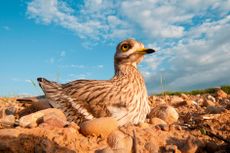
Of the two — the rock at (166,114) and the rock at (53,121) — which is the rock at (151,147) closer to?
the rock at (53,121)

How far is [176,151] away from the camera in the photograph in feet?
16.0

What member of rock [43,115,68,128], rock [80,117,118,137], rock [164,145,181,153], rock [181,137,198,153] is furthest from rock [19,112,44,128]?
rock [181,137,198,153]

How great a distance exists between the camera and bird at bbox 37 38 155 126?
Result: 18.6 feet

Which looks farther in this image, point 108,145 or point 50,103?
point 50,103

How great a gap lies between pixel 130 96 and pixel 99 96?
0.51 m

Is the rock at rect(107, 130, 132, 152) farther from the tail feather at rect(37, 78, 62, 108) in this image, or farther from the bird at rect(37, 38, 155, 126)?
the tail feather at rect(37, 78, 62, 108)

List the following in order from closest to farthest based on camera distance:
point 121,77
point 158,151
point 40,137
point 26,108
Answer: point 40,137
point 158,151
point 121,77
point 26,108

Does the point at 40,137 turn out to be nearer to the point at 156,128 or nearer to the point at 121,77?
the point at 156,128

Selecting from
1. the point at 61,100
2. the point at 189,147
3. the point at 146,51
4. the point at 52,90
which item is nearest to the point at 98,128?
the point at 189,147

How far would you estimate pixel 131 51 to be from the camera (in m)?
6.69

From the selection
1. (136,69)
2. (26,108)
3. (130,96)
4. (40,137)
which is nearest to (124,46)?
(136,69)

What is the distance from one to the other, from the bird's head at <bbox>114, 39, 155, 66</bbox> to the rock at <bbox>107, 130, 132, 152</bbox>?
210 centimetres

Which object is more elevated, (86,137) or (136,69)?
(136,69)

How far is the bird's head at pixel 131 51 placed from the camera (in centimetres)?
664
